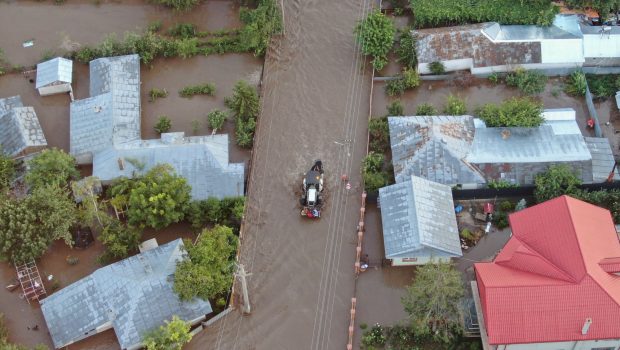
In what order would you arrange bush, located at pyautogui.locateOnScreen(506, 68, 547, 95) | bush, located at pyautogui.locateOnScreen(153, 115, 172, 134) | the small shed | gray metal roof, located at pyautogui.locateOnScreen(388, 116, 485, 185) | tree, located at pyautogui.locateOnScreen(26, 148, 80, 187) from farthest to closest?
the small shed, bush, located at pyautogui.locateOnScreen(506, 68, 547, 95), bush, located at pyautogui.locateOnScreen(153, 115, 172, 134), gray metal roof, located at pyautogui.locateOnScreen(388, 116, 485, 185), tree, located at pyautogui.locateOnScreen(26, 148, 80, 187)

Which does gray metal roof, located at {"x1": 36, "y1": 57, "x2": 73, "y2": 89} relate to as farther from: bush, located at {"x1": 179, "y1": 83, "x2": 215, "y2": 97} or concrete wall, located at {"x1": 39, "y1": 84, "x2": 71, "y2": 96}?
bush, located at {"x1": 179, "y1": 83, "x2": 215, "y2": 97}

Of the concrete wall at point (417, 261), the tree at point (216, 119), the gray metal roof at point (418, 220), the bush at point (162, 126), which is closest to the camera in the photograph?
the gray metal roof at point (418, 220)

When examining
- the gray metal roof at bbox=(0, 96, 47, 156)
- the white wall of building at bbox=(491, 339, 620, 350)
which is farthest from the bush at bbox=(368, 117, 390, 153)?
the gray metal roof at bbox=(0, 96, 47, 156)

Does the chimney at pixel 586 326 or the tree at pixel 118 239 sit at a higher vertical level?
the chimney at pixel 586 326

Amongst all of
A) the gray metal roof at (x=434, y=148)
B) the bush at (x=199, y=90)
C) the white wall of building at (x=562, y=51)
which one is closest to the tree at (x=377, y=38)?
the gray metal roof at (x=434, y=148)

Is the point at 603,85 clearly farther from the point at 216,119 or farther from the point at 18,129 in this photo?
the point at 18,129

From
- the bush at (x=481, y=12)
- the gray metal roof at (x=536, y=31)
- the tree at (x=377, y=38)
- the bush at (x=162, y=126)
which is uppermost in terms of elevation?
the bush at (x=481, y=12)

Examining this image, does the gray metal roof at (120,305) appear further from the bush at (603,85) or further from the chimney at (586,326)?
the bush at (603,85)
